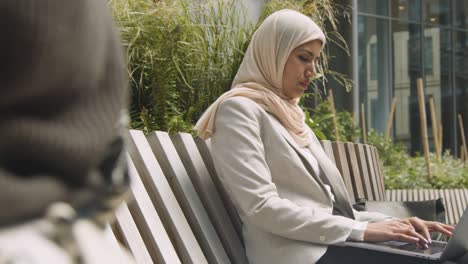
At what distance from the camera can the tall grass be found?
4348 mm

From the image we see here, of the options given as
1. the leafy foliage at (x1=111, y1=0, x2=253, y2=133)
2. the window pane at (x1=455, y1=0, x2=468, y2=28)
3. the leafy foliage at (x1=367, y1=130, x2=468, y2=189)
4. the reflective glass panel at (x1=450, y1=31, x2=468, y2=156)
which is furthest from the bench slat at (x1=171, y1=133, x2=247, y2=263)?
the window pane at (x1=455, y1=0, x2=468, y2=28)

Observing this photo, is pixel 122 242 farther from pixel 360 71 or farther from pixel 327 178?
pixel 360 71

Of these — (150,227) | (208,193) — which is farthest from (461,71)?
(150,227)

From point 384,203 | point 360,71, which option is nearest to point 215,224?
point 384,203

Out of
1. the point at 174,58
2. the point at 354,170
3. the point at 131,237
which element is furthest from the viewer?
the point at 354,170

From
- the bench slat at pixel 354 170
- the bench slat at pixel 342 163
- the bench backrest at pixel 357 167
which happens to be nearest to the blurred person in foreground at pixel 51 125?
the bench backrest at pixel 357 167

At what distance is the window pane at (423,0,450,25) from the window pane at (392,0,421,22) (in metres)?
0.32

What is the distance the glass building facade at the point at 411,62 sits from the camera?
18.1 metres

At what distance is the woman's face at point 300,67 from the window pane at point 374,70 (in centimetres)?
1436

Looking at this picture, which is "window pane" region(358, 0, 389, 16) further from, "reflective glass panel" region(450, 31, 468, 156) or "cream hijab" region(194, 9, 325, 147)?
"cream hijab" region(194, 9, 325, 147)

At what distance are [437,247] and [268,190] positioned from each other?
0.68m

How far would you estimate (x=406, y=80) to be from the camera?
19219mm

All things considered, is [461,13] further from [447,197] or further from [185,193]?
[185,193]

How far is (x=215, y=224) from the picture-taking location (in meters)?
3.14
